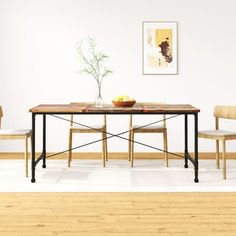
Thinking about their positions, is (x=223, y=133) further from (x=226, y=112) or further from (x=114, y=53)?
(x=114, y=53)

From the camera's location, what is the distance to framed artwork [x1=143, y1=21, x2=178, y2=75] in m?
6.45

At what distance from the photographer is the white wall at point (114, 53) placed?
6453 mm

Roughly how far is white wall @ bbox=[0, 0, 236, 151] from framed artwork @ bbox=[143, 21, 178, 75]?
68 millimetres

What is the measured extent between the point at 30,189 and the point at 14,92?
2.40 meters

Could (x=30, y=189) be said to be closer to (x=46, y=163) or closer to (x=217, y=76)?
(x=46, y=163)

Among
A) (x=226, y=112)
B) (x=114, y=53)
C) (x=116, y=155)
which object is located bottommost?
(x=116, y=155)

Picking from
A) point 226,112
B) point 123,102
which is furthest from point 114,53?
point 226,112

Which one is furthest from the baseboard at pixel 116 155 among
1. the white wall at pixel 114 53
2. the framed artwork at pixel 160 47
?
the framed artwork at pixel 160 47

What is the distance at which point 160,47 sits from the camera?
6.47 meters

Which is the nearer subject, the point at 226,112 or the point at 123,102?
the point at 123,102
